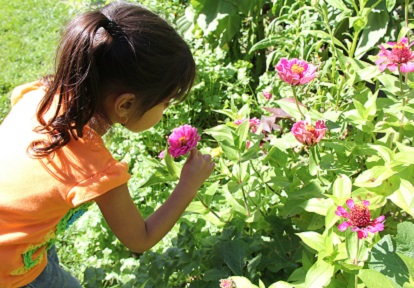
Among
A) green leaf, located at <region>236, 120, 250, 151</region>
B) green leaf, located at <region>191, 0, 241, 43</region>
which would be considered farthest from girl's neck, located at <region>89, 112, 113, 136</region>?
green leaf, located at <region>191, 0, 241, 43</region>

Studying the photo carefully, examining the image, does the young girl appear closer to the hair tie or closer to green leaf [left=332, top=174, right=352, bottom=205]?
the hair tie

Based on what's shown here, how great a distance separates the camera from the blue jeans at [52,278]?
1606 millimetres

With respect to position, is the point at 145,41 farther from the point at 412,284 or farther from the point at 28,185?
the point at 412,284

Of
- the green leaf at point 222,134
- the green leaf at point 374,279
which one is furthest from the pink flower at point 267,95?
the green leaf at point 374,279

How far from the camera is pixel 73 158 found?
1347 mm

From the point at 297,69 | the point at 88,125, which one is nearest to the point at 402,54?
the point at 297,69

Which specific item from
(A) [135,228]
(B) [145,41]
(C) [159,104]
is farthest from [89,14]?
(A) [135,228]

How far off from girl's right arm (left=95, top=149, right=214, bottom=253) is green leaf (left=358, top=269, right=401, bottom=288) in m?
0.53

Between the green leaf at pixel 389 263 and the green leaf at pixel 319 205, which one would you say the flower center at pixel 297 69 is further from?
the green leaf at pixel 389 263

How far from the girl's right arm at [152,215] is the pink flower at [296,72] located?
329 mm

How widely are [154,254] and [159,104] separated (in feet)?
1.91

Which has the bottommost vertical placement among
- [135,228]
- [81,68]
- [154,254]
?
[154,254]

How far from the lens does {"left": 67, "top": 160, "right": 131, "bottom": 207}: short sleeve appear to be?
130 centimetres

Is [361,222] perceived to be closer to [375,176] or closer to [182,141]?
[375,176]
